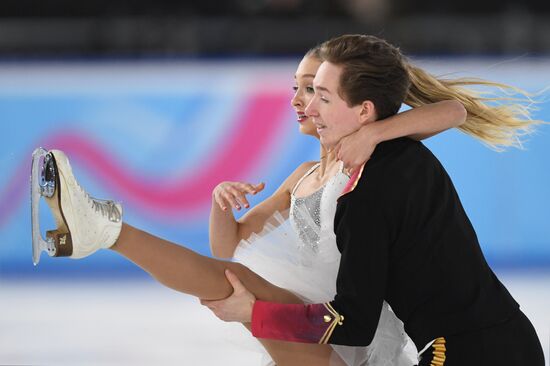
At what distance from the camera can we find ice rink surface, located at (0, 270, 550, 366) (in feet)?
10.8

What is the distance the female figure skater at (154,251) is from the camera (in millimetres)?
2004

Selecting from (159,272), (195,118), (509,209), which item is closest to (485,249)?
(509,209)

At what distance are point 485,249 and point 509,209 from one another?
0.85 feet

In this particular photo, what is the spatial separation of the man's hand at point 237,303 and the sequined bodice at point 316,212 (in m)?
0.36

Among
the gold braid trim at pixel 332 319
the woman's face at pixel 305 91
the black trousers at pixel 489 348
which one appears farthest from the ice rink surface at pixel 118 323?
the black trousers at pixel 489 348

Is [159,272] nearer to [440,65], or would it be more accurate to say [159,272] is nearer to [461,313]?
[461,313]

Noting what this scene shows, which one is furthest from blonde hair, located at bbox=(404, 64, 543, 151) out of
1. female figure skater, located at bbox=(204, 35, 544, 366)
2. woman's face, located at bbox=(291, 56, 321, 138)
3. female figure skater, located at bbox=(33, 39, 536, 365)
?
woman's face, located at bbox=(291, 56, 321, 138)

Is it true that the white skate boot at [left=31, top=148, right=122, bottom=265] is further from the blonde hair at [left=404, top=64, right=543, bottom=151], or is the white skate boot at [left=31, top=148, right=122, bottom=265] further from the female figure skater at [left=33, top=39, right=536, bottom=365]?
the blonde hair at [left=404, top=64, right=543, bottom=151]

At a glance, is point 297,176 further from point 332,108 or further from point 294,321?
point 294,321

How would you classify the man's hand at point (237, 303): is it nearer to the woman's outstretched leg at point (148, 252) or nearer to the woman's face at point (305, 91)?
the woman's outstretched leg at point (148, 252)

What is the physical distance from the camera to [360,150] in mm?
2088

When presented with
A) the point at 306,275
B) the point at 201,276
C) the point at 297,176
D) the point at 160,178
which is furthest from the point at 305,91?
the point at 160,178

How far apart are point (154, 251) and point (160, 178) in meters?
2.91

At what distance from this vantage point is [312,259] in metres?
2.48
